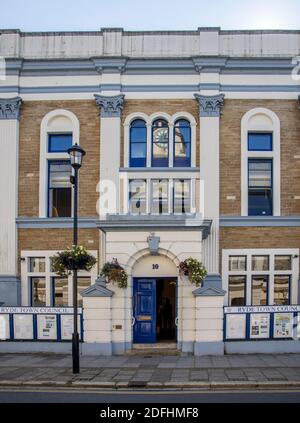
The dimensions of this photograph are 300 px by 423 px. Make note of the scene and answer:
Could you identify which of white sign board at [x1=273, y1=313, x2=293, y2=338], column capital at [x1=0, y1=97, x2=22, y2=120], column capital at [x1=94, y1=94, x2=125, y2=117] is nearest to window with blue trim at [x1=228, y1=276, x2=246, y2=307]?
white sign board at [x1=273, y1=313, x2=293, y2=338]

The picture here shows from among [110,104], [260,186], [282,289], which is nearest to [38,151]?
[110,104]

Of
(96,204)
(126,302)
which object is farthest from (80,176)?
(126,302)

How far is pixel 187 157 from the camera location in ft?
54.1

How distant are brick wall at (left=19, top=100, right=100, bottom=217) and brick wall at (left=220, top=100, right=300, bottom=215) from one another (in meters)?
5.13

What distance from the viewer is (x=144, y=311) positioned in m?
14.5

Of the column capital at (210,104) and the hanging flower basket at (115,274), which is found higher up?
the column capital at (210,104)

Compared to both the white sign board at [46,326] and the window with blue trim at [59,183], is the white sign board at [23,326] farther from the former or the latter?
the window with blue trim at [59,183]

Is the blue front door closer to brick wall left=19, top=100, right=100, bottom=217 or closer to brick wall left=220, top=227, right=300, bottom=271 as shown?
brick wall left=220, top=227, right=300, bottom=271

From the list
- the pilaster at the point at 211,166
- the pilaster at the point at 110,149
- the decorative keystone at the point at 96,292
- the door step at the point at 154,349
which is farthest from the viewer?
the pilaster at the point at 110,149

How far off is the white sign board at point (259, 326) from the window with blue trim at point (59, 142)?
385 inches

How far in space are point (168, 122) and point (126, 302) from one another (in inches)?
290

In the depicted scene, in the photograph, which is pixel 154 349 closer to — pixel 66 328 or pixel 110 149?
pixel 66 328

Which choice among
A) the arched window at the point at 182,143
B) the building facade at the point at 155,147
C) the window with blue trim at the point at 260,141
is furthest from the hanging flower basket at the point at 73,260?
the window with blue trim at the point at 260,141

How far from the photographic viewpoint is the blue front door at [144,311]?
14375 millimetres
